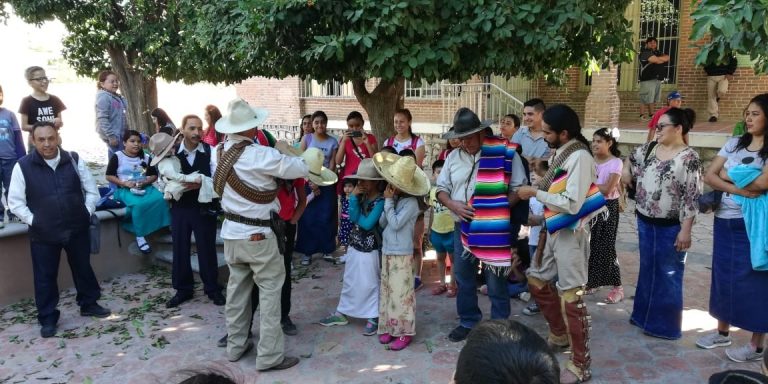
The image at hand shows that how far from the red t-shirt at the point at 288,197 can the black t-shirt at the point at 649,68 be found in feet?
33.4

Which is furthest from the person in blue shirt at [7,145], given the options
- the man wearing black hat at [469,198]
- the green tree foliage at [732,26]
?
the green tree foliage at [732,26]

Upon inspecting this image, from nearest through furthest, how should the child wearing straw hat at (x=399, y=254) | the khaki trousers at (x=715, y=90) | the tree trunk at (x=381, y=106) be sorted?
the child wearing straw hat at (x=399, y=254)
the tree trunk at (x=381, y=106)
the khaki trousers at (x=715, y=90)

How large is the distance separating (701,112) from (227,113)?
1206 cm

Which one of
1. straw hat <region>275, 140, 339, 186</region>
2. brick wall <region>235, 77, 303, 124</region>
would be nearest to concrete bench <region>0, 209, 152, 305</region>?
straw hat <region>275, 140, 339, 186</region>

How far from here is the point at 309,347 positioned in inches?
183

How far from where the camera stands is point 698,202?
4172 millimetres

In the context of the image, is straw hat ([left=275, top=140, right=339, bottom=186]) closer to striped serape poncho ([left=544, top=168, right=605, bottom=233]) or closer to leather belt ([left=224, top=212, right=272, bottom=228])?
leather belt ([left=224, top=212, right=272, bottom=228])

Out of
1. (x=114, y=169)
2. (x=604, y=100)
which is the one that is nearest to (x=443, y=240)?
(x=114, y=169)

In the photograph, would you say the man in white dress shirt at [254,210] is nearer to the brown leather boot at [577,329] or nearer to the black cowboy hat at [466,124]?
the black cowboy hat at [466,124]

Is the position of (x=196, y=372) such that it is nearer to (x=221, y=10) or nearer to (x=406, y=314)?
(x=406, y=314)

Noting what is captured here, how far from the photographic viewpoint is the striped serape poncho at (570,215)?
12.4 feet

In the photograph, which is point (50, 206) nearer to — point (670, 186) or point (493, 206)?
point (493, 206)

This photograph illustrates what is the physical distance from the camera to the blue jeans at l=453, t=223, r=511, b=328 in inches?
173

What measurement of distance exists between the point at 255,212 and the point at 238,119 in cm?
67
